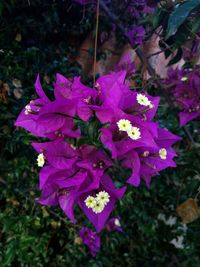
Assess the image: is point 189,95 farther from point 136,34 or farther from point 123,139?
point 123,139

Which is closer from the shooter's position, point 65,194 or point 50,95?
A: point 65,194

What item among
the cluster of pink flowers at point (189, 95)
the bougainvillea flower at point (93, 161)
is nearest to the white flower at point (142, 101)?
the bougainvillea flower at point (93, 161)

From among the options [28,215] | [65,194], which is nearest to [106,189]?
[65,194]

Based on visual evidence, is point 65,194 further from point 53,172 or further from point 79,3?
point 79,3

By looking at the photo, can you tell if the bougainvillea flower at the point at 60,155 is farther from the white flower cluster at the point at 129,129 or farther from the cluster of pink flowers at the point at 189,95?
the cluster of pink flowers at the point at 189,95

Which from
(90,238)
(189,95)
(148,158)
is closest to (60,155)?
(148,158)

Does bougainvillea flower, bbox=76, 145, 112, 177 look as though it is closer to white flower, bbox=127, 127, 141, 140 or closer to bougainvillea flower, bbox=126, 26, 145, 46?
white flower, bbox=127, 127, 141, 140
